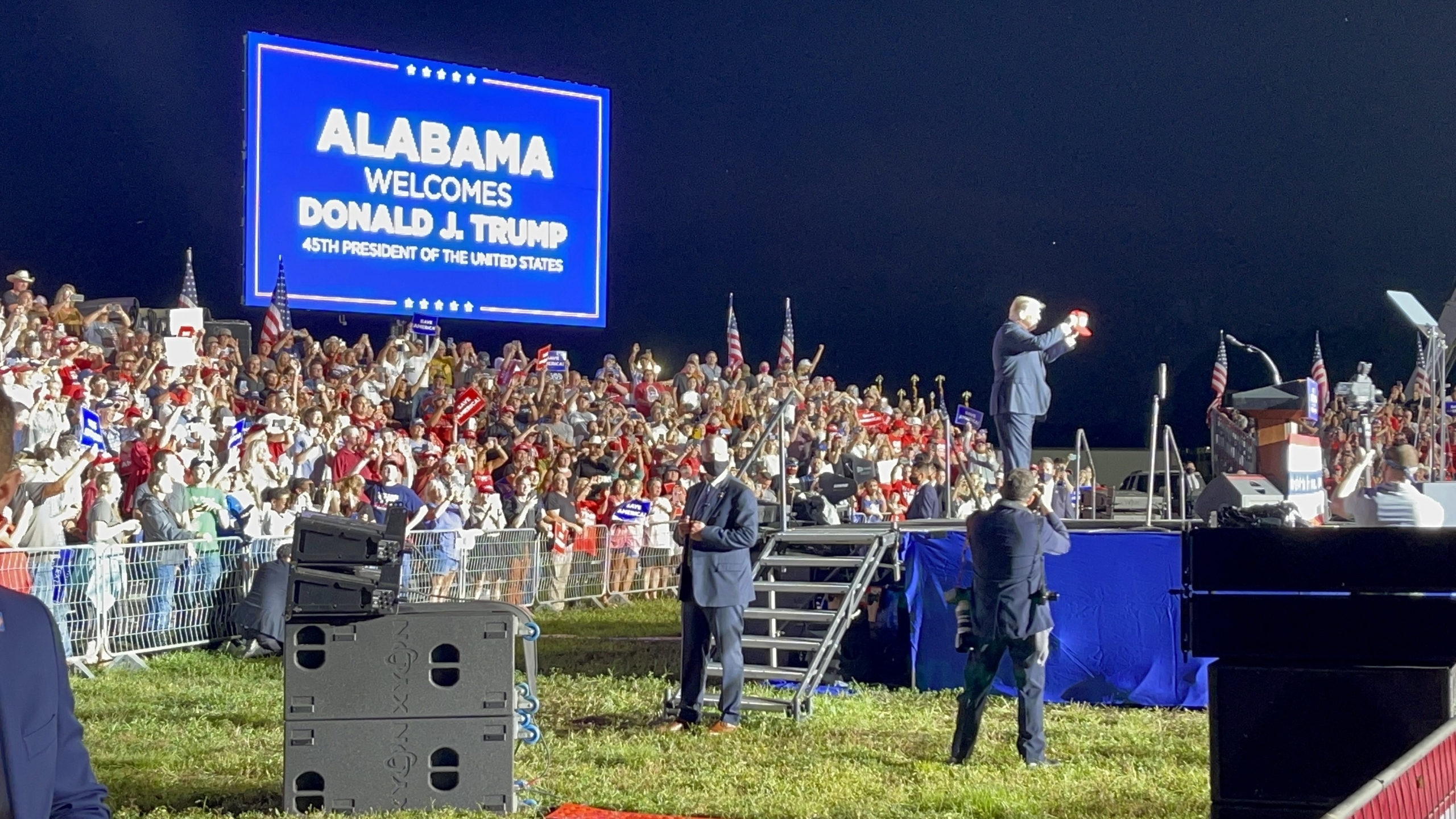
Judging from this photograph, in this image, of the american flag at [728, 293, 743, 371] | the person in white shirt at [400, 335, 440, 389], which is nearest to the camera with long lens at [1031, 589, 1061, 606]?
the person in white shirt at [400, 335, 440, 389]

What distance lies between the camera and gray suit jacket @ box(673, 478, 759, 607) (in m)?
9.70

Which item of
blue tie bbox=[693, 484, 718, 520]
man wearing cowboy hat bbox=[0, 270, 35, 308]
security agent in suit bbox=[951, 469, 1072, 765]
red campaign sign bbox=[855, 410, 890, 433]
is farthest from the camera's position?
red campaign sign bbox=[855, 410, 890, 433]

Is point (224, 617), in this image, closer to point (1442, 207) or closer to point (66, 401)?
point (66, 401)

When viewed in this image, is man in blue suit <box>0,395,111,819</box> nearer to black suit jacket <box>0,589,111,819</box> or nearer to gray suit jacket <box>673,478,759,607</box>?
black suit jacket <box>0,589,111,819</box>

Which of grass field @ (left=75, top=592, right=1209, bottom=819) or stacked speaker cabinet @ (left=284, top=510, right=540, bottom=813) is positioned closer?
stacked speaker cabinet @ (left=284, top=510, right=540, bottom=813)

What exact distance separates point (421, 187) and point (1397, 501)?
1821 centimetres

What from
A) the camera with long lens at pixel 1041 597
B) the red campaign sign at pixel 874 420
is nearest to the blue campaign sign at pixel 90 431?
the camera with long lens at pixel 1041 597

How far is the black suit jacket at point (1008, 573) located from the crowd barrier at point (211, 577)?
117 inches

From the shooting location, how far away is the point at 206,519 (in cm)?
1375

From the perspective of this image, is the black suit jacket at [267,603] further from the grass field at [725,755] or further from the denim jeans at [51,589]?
the denim jeans at [51,589]

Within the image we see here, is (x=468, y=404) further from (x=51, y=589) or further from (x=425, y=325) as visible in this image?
(x=51, y=589)

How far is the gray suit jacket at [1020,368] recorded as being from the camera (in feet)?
38.3

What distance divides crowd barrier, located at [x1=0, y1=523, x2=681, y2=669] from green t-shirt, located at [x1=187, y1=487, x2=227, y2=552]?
27 millimetres

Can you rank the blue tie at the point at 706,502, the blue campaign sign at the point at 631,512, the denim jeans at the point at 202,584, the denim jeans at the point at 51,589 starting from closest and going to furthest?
the blue tie at the point at 706,502, the denim jeans at the point at 51,589, the denim jeans at the point at 202,584, the blue campaign sign at the point at 631,512
